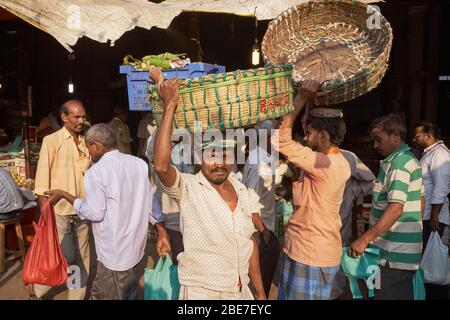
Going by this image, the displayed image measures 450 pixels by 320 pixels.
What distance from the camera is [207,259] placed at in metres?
2.51

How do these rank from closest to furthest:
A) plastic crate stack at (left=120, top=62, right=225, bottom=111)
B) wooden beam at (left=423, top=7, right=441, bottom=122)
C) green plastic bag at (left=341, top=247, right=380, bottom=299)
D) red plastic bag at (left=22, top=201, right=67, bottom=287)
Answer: green plastic bag at (left=341, top=247, right=380, bottom=299)
red plastic bag at (left=22, top=201, right=67, bottom=287)
plastic crate stack at (left=120, top=62, right=225, bottom=111)
wooden beam at (left=423, top=7, right=441, bottom=122)

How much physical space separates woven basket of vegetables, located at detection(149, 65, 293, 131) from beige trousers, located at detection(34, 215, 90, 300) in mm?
2046

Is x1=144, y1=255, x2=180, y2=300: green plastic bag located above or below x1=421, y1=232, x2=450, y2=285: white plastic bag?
above

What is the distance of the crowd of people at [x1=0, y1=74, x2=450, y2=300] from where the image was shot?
252 centimetres

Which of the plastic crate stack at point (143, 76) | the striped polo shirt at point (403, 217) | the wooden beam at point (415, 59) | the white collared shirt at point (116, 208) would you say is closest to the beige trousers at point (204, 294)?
the white collared shirt at point (116, 208)

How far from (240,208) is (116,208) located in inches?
40.2

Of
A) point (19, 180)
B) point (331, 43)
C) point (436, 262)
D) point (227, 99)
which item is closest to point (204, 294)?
point (227, 99)

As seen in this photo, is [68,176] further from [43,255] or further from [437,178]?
[437,178]

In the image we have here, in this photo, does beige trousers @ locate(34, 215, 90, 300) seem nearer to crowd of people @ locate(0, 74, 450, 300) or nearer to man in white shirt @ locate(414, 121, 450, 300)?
crowd of people @ locate(0, 74, 450, 300)

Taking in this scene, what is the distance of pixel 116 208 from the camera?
3137 mm

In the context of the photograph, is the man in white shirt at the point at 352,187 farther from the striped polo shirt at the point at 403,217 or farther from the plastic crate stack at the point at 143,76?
the plastic crate stack at the point at 143,76

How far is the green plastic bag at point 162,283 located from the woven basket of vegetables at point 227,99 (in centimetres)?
112

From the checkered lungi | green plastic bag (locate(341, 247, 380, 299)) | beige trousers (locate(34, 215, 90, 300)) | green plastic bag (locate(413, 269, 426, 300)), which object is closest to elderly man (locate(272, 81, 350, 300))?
the checkered lungi

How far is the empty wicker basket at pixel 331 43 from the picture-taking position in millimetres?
3102
